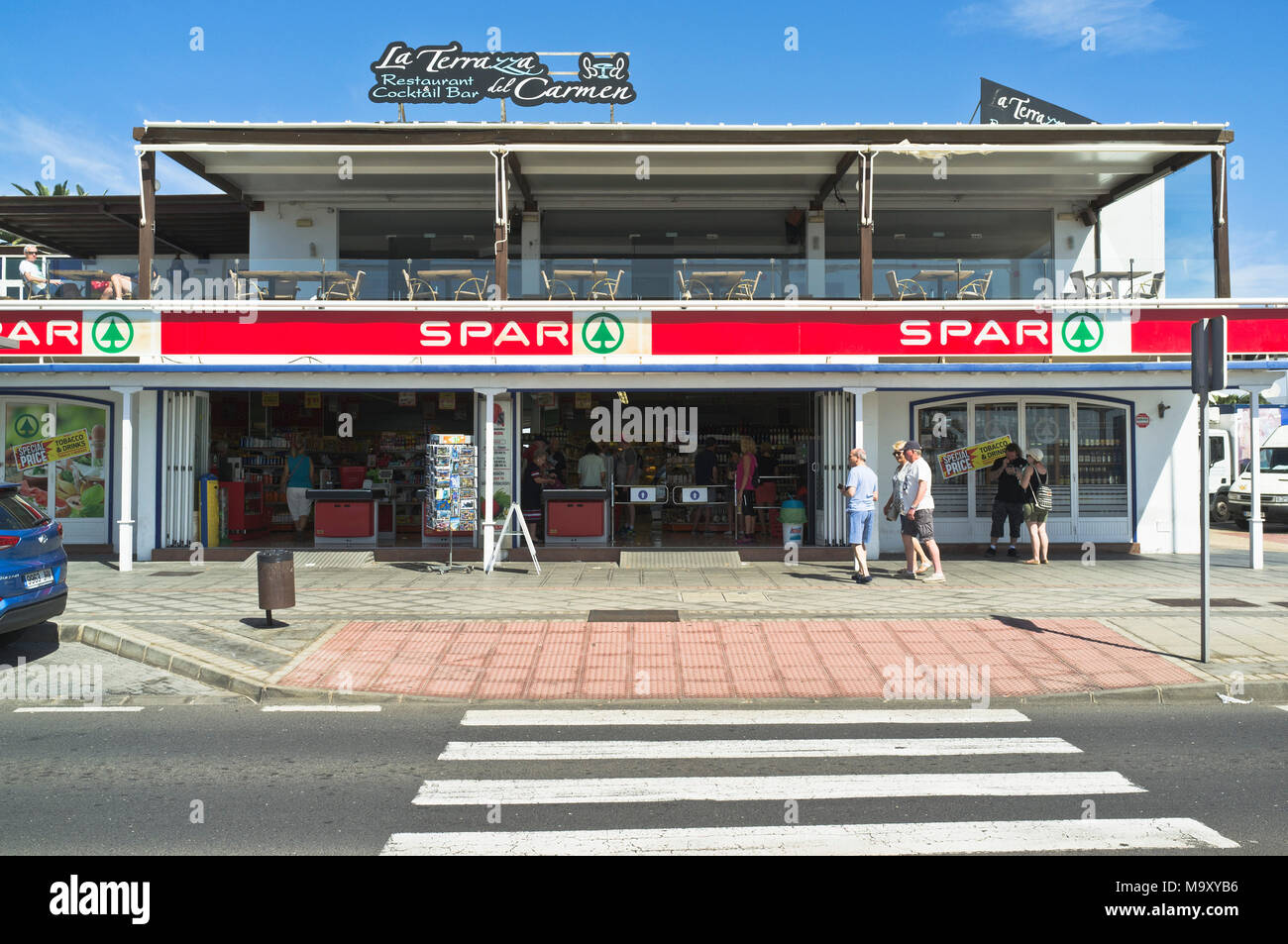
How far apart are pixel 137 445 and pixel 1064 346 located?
1555 cm

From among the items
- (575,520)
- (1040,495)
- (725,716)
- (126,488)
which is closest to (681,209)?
(575,520)

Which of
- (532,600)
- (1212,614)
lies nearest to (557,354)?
(532,600)

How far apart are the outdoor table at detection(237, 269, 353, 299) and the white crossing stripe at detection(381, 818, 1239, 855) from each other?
13498mm

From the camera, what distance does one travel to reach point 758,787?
6082mm

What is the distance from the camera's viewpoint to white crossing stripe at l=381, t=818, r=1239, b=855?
498cm

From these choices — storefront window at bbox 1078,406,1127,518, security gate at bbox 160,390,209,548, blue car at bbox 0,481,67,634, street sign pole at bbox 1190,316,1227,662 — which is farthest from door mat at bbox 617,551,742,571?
blue car at bbox 0,481,67,634

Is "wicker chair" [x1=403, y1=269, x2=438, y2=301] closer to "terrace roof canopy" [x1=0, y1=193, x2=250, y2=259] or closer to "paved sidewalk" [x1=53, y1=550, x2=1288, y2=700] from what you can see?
"paved sidewalk" [x1=53, y1=550, x2=1288, y2=700]

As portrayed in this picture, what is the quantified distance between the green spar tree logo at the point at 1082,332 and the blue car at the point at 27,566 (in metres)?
14.4

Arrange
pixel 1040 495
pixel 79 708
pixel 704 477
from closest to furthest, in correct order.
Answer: pixel 79 708 → pixel 1040 495 → pixel 704 477

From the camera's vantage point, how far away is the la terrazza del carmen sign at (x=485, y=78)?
17.7 meters

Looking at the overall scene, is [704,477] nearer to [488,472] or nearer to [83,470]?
[488,472]

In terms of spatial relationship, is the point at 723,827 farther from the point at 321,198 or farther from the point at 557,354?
the point at 321,198

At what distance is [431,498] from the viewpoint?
14.6 m

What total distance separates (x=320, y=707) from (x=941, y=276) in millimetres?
12805
